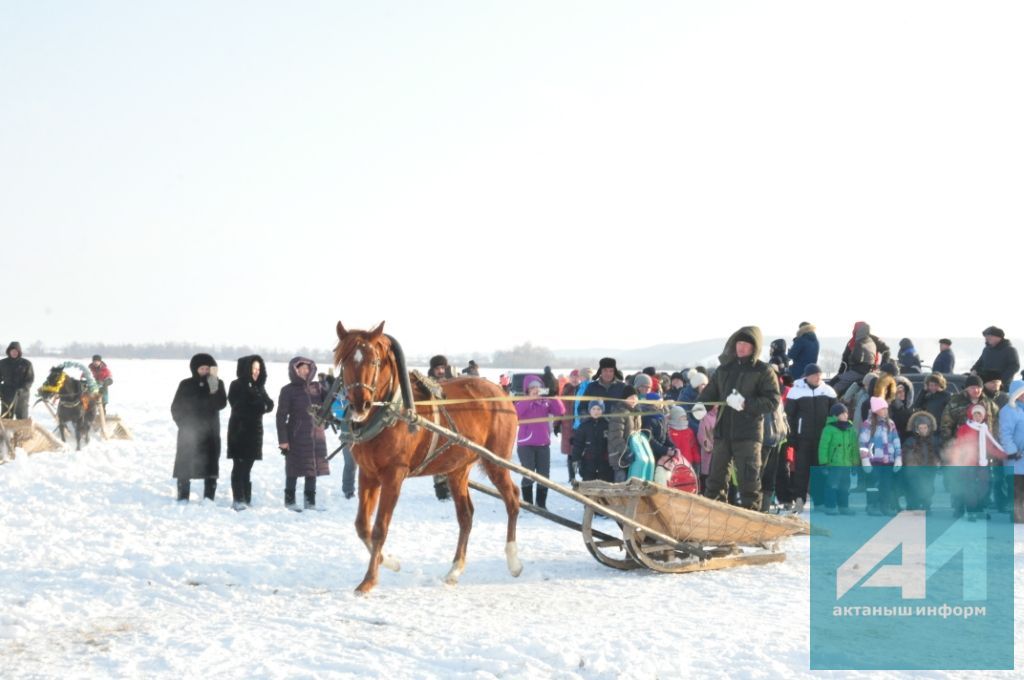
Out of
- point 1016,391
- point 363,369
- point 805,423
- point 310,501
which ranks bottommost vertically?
point 310,501

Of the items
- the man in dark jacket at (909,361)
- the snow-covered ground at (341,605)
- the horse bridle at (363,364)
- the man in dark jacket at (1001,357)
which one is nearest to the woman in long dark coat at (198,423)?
the snow-covered ground at (341,605)

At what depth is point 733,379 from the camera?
30.5 ft

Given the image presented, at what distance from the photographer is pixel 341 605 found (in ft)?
23.4

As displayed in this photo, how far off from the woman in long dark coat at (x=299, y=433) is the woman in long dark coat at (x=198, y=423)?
832 mm

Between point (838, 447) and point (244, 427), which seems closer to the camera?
point (244, 427)

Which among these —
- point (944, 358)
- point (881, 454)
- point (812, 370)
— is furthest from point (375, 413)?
point (944, 358)

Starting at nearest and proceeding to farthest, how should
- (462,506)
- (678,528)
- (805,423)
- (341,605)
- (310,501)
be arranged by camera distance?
(341,605)
(678,528)
(462,506)
(310,501)
(805,423)

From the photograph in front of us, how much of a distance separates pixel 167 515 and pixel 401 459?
4.92m

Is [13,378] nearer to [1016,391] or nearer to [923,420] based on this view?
[923,420]

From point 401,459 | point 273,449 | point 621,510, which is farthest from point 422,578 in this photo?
point 273,449

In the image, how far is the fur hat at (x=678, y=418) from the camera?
39.9ft

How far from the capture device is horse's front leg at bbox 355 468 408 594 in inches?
299
